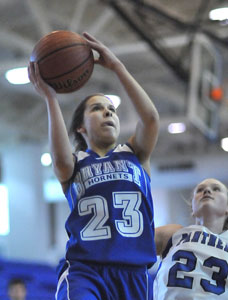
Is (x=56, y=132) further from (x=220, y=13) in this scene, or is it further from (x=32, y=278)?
(x=32, y=278)

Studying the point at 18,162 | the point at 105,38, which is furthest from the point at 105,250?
the point at 18,162

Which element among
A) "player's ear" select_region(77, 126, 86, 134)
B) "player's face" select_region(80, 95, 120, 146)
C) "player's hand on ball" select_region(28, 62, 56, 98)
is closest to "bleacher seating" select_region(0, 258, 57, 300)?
"player's ear" select_region(77, 126, 86, 134)

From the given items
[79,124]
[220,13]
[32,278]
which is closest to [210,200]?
[79,124]

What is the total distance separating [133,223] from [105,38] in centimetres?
964

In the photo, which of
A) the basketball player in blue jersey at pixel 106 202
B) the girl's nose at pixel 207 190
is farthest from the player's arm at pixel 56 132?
the girl's nose at pixel 207 190

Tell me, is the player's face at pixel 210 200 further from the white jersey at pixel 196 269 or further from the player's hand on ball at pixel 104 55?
the player's hand on ball at pixel 104 55

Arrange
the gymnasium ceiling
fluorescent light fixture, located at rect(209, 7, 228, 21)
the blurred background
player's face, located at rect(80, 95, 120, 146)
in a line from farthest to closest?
the blurred background < the gymnasium ceiling < fluorescent light fixture, located at rect(209, 7, 228, 21) < player's face, located at rect(80, 95, 120, 146)

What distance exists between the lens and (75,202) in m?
→ 3.19

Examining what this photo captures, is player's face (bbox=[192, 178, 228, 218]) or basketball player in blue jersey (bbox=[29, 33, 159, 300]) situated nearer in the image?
basketball player in blue jersey (bbox=[29, 33, 159, 300])

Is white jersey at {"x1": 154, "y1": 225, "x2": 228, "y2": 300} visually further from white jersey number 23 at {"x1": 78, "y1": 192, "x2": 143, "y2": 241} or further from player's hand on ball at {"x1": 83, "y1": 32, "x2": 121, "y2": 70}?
player's hand on ball at {"x1": 83, "y1": 32, "x2": 121, "y2": 70}

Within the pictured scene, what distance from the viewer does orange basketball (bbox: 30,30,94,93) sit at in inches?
127

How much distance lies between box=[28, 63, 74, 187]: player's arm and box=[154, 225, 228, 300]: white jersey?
731mm

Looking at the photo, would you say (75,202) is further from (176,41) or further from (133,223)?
(176,41)

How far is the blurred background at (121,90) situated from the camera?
32.4 feet
